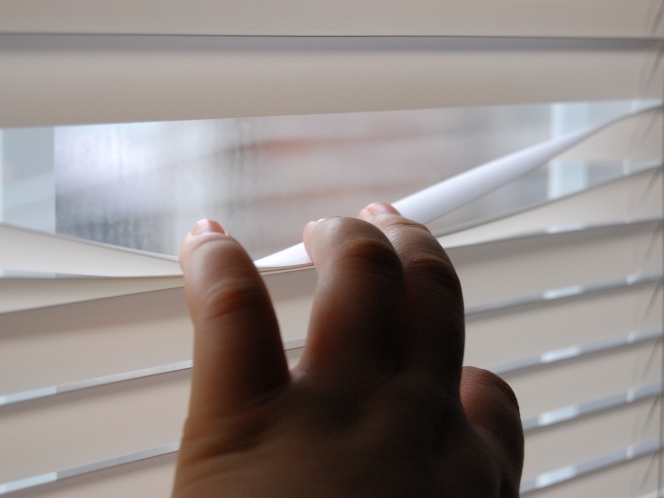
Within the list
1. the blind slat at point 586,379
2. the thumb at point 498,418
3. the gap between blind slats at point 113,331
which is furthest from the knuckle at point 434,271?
the blind slat at point 586,379

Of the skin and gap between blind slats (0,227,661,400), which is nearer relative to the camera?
the skin

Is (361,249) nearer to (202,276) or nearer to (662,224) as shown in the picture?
(202,276)

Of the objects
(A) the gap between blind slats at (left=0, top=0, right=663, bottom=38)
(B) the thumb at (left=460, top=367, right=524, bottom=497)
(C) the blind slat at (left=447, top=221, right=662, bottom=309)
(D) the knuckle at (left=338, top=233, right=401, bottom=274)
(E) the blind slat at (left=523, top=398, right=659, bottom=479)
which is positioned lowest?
(E) the blind slat at (left=523, top=398, right=659, bottom=479)

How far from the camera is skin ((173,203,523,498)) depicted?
41 centimetres

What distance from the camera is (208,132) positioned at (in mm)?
683

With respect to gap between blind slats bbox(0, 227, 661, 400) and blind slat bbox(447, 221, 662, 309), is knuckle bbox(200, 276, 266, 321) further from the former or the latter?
blind slat bbox(447, 221, 662, 309)

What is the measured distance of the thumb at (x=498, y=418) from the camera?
51 cm

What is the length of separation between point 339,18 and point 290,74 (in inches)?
2.9

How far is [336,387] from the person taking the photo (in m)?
0.43

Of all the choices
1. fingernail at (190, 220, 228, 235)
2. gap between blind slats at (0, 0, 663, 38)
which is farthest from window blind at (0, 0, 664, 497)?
fingernail at (190, 220, 228, 235)

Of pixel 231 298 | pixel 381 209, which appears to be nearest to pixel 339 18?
pixel 381 209

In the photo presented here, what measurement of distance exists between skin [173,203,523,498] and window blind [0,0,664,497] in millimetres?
168

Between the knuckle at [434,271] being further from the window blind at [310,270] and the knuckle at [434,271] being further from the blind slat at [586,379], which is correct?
the blind slat at [586,379]

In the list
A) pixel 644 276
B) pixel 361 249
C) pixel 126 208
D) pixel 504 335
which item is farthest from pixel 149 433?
pixel 644 276
